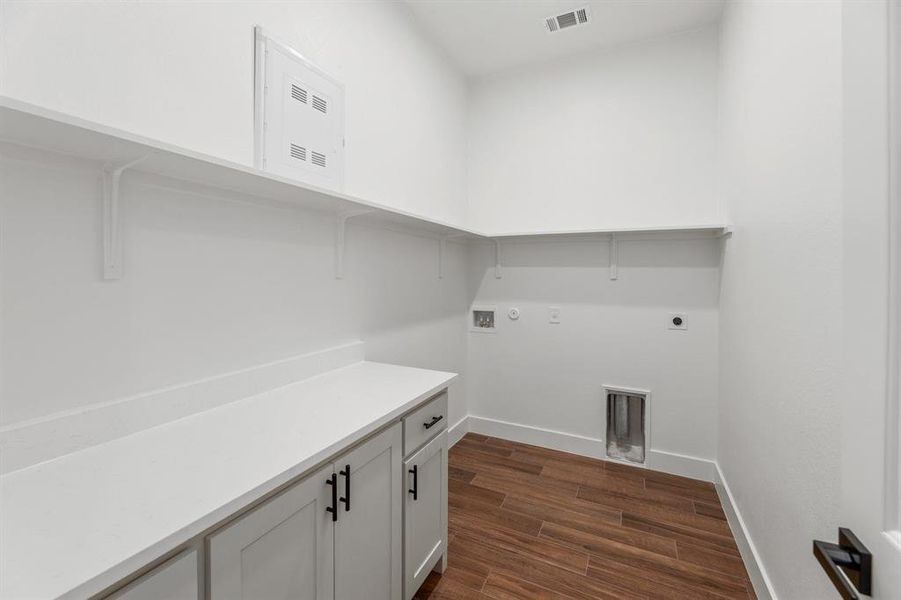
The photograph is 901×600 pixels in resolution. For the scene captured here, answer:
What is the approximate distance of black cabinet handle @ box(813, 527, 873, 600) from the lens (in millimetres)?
555

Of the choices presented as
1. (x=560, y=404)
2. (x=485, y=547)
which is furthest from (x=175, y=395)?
(x=560, y=404)

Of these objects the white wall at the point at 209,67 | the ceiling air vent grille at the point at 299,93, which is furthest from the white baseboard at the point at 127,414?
the ceiling air vent grille at the point at 299,93

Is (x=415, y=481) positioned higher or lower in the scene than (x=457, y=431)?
higher

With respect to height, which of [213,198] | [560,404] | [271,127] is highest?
[271,127]

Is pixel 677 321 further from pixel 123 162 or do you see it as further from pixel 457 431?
pixel 123 162

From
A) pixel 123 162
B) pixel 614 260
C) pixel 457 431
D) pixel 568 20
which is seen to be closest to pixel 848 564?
pixel 123 162

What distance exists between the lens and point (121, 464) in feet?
3.00

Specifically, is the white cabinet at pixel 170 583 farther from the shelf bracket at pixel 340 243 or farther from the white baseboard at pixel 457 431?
the white baseboard at pixel 457 431

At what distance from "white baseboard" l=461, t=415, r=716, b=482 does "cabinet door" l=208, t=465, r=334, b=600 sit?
7.32 ft

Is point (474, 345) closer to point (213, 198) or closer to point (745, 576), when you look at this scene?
point (745, 576)

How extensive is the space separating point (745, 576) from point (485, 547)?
1203 millimetres

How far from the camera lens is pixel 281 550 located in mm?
931

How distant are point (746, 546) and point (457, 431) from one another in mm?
1884

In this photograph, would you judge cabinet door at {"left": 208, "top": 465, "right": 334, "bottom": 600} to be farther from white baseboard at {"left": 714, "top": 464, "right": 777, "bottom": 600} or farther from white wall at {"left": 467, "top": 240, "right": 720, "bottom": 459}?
white wall at {"left": 467, "top": 240, "right": 720, "bottom": 459}
